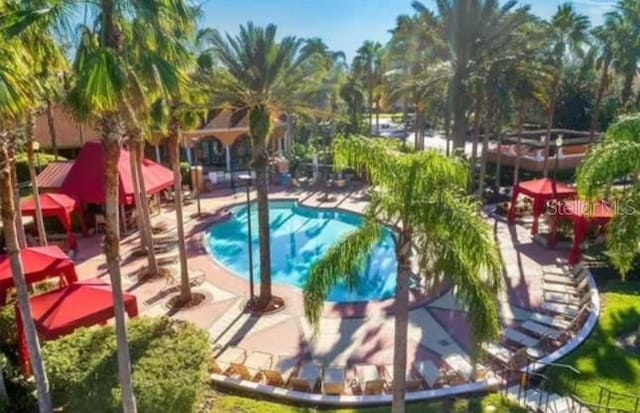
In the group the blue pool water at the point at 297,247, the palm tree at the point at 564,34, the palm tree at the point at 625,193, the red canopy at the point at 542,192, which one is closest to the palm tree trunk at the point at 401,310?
the palm tree at the point at 625,193

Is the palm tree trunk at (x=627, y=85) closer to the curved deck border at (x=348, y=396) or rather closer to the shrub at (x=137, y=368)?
the curved deck border at (x=348, y=396)

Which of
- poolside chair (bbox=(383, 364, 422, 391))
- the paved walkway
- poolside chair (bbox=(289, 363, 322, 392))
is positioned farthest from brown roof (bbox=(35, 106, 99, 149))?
poolside chair (bbox=(383, 364, 422, 391))

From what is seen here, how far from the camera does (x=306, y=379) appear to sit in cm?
1355

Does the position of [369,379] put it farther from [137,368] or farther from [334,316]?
[137,368]

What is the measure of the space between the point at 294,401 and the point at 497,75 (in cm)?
2031

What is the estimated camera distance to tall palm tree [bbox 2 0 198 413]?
286 inches

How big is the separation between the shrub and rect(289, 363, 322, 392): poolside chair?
2.51 m

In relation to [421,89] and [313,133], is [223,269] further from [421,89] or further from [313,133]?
[313,133]

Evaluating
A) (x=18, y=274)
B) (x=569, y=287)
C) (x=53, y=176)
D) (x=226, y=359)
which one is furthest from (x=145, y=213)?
(x=569, y=287)

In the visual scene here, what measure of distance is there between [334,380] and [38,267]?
959cm

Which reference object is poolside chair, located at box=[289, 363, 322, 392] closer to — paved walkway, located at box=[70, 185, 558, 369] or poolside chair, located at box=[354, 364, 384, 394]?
paved walkway, located at box=[70, 185, 558, 369]

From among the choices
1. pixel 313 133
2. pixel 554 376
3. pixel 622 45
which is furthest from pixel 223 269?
pixel 313 133

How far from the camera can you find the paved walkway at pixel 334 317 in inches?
613

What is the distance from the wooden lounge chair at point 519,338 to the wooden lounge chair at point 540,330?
337 mm
